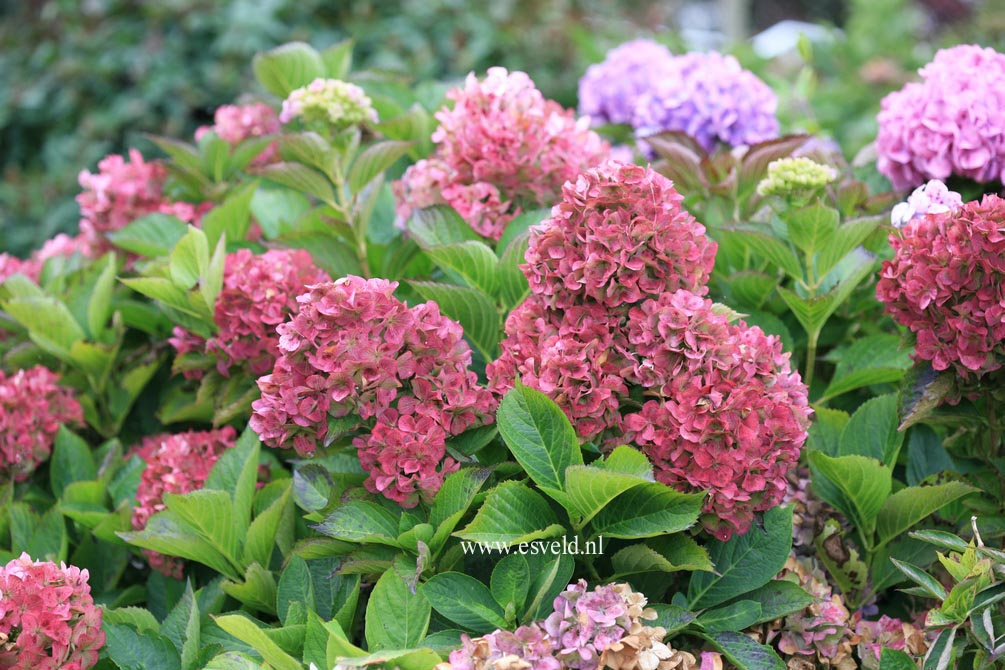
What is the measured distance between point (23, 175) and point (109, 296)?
3664mm

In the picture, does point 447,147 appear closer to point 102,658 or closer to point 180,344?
point 180,344

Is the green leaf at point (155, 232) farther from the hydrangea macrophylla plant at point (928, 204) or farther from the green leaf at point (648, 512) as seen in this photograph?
the hydrangea macrophylla plant at point (928, 204)

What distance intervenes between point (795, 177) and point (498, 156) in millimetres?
482

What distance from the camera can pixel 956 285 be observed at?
53.0 inches

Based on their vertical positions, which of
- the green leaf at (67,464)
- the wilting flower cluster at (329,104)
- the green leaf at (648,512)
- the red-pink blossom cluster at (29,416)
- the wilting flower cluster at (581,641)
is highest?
the wilting flower cluster at (329,104)

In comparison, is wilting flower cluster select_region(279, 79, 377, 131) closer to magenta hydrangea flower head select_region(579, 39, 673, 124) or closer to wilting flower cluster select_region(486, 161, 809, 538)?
wilting flower cluster select_region(486, 161, 809, 538)

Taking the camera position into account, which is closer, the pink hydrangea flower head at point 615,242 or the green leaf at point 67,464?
the pink hydrangea flower head at point 615,242

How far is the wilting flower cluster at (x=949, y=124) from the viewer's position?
1771mm

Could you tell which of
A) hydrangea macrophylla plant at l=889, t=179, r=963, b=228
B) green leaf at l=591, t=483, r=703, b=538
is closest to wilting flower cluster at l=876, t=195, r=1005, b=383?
hydrangea macrophylla plant at l=889, t=179, r=963, b=228

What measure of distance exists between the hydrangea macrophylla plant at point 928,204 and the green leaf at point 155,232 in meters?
1.28

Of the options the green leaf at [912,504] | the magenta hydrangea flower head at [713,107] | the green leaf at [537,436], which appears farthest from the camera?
the magenta hydrangea flower head at [713,107]

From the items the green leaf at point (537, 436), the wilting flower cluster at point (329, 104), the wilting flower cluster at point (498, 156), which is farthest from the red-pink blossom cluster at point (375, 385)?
the wilting flower cluster at point (329, 104)

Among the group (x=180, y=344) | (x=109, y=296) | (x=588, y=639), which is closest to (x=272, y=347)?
(x=180, y=344)

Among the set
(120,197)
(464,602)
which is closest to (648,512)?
(464,602)
